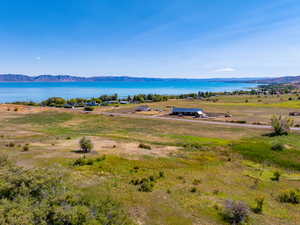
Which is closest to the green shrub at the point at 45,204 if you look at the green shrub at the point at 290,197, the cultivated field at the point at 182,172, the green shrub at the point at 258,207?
the cultivated field at the point at 182,172

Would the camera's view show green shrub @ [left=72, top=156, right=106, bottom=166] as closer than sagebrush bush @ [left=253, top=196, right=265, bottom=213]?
No

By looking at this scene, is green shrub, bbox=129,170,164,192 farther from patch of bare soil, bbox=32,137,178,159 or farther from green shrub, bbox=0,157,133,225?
patch of bare soil, bbox=32,137,178,159

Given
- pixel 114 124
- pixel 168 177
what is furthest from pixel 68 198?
pixel 114 124

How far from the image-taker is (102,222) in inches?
415

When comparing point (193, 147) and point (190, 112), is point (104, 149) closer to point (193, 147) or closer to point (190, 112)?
point (193, 147)

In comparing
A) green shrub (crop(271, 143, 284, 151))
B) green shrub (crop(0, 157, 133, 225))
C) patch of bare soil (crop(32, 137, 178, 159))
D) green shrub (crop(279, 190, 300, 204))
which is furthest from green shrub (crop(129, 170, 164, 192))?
green shrub (crop(271, 143, 284, 151))

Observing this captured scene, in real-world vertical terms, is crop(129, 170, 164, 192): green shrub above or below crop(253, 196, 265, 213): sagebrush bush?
above

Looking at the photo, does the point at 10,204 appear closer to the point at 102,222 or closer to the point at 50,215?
the point at 50,215

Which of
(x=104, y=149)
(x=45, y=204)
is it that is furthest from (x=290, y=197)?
(x=104, y=149)

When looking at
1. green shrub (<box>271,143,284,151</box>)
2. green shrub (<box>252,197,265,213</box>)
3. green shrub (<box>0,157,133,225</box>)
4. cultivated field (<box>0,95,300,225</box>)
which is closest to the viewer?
green shrub (<box>0,157,133,225</box>)

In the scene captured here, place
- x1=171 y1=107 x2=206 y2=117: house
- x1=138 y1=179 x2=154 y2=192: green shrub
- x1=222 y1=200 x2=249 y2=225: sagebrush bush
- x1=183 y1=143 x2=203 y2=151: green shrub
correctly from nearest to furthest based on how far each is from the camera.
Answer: x1=222 y1=200 x2=249 y2=225: sagebrush bush < x1=138 y1=179 x2=154 y2=192: green shrub < x1=183 y1=143 x2=203 y2=151: green shrub < x1=171 y1=107 x2=206 y2=117: house

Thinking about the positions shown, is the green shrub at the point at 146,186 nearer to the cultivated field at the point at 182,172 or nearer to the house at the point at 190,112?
the cultivated field at the point at 182,172

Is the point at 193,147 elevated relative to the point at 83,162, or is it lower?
lower

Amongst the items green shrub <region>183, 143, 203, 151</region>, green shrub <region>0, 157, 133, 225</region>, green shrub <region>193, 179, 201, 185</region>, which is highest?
green shrub <region>0, 157, 133, 225</region>
